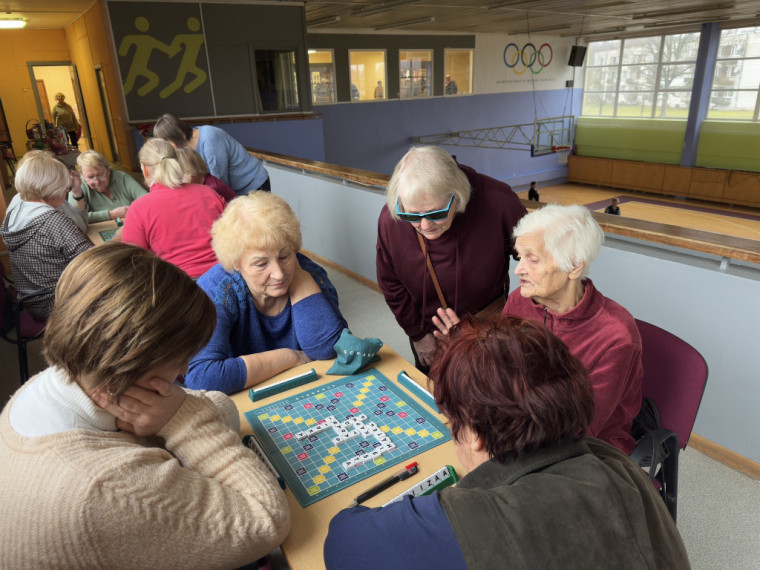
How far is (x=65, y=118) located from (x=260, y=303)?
1006 cm

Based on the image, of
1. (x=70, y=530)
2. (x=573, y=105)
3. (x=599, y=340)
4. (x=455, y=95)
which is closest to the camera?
(x=70, y=530)

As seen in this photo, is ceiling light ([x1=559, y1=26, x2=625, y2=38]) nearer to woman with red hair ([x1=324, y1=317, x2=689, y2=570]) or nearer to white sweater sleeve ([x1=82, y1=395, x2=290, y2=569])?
woman with red hair ([x1=324, y1=317, x2=689, y2=570])

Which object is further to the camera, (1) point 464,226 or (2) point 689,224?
(2) point 689,224

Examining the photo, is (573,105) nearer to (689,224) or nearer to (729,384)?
(689,224)

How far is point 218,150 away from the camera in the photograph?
3943 millimetres

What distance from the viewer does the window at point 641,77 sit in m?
13.2

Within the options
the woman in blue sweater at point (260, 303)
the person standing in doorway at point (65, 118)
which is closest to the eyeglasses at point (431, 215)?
the woman in blue sweater at point (260, 303)

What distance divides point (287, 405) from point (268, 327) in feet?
1.38

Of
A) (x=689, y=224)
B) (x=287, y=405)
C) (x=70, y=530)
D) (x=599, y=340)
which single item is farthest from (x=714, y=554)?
(x=689, y=224)

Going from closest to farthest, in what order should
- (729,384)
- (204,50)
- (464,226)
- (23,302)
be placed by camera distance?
(464,226) < (729,384) < (23,302) < (204,50)

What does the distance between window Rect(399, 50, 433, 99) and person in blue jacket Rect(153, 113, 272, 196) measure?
30.1ft

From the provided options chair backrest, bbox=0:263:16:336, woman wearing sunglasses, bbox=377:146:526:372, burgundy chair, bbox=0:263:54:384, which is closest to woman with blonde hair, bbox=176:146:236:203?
burgundy chair, bbox=0:263:54:384

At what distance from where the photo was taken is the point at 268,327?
188 cm

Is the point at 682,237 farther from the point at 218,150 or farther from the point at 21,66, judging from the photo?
the point at 21,66
